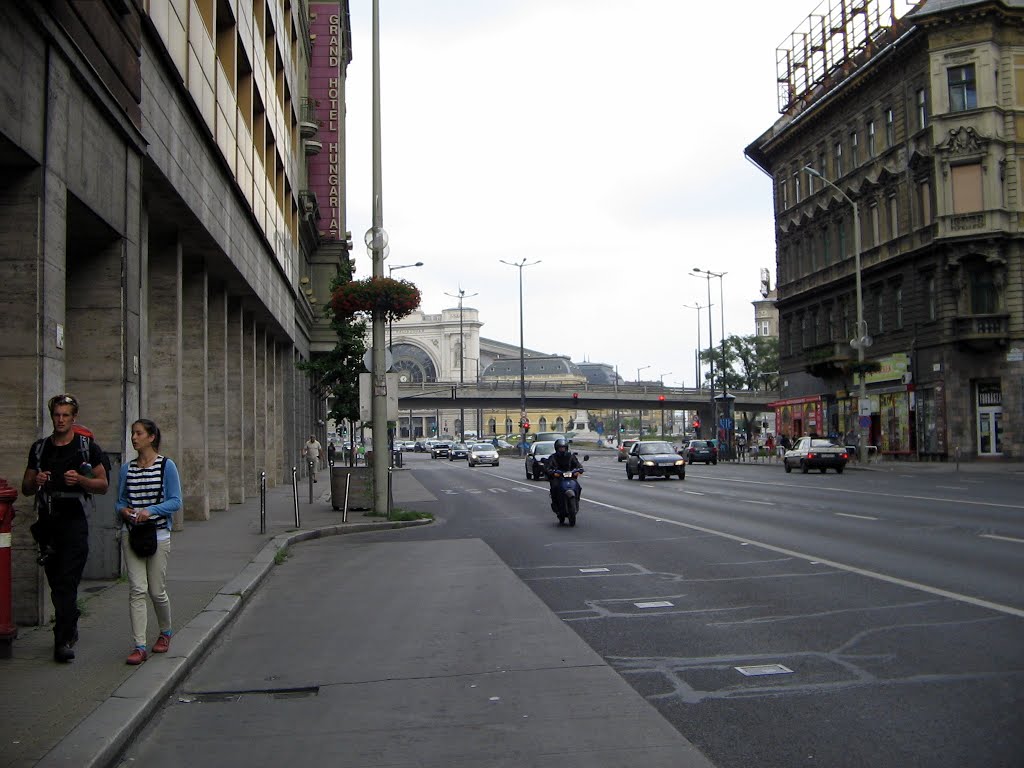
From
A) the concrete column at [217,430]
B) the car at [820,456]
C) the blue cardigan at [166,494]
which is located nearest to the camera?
the blue cardigan at [166,494]

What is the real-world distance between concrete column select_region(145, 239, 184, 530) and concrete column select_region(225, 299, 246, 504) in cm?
680

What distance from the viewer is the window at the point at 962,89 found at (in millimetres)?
43750

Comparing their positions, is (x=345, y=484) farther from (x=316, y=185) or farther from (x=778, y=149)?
(x=778, y=149)

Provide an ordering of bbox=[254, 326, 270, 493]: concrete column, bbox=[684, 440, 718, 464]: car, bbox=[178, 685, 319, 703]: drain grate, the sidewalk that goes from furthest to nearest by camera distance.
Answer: bbox=[684, 440, 718, 464]: car, bbox=[254, 326, 270, 493]: concrete column, bbox=[178, 685, 319, 703]: drain grate, the sidewalk

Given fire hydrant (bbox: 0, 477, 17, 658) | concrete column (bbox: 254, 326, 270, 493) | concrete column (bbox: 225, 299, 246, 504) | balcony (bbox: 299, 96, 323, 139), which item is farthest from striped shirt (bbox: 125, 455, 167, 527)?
balcony (bbox: 299, 96, 323, 139)

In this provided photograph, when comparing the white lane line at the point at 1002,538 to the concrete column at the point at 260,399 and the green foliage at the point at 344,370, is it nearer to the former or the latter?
the concrete column at the point at 260,399

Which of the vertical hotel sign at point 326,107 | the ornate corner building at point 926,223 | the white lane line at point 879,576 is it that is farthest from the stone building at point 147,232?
the ornate corner building at point 926,223

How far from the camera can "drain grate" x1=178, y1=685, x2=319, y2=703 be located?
6855mm

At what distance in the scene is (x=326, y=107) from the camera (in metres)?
49.7

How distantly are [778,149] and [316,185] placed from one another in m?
28.0

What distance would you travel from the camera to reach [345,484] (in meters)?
21.5

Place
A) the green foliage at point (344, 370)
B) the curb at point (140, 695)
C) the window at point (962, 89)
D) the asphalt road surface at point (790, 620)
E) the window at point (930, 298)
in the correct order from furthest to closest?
the window at point (930, 298) → the window at point (962, 89) → the green foliage at point (344, 370) → the asphalt road surface at point (790, 620) → the curb at point (140, 695)

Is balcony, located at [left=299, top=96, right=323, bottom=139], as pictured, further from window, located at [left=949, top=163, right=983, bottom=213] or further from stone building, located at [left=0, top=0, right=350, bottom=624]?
window, located at [left=949, top=163, right=983, bottom=213]

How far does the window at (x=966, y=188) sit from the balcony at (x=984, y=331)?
4.53m
